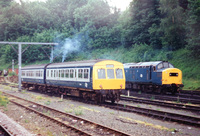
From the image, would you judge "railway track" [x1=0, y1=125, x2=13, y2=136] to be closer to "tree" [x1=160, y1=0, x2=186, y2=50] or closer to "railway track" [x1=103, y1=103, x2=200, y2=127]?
"railway track" [x1=103, y1=103, x2=200, y2=127]

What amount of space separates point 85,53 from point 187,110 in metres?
37.4

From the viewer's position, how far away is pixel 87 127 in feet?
33.3

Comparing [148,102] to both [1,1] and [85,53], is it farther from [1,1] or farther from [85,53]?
[1,1]

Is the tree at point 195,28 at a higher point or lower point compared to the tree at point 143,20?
lower

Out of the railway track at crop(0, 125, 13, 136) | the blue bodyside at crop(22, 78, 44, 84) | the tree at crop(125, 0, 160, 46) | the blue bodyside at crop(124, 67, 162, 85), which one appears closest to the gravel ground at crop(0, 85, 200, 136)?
the railway track at crop(0, 125, 13, 136)

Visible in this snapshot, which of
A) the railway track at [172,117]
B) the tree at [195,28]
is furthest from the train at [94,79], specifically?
the tree at [195,28]

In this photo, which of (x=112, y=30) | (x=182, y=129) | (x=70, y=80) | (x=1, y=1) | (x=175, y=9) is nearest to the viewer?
(x=182, y=129)

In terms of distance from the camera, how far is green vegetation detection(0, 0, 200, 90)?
30342mm

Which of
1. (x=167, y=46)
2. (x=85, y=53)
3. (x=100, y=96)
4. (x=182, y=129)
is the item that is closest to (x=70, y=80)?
(x=100, y=96)

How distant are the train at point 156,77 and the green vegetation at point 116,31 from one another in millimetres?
4900

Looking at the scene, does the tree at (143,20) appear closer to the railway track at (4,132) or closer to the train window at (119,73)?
the train window at (119,73)

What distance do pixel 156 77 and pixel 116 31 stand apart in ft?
94.1

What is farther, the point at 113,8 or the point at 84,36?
the point at 113,8

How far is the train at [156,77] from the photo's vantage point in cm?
2091
